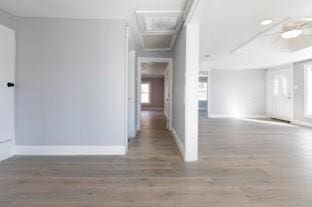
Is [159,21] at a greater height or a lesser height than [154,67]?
lesser

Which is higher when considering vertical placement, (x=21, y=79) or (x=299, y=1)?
(x=299, y=1)

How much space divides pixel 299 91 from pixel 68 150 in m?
7.56

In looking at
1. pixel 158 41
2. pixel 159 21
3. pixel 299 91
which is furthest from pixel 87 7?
pixel 299 91

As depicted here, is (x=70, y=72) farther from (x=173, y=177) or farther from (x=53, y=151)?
(x=173, y=177)

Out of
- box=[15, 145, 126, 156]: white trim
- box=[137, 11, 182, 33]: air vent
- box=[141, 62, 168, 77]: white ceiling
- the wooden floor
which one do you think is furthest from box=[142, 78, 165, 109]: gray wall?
box=[15, 145, 126, 156]: white trim

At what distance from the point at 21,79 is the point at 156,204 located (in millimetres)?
2984

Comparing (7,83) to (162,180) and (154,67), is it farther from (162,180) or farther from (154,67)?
(154,67)

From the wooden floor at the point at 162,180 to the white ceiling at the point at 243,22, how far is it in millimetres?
2073

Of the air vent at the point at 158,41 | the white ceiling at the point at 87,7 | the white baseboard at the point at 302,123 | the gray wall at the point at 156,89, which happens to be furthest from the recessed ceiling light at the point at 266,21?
the gray wall at the point at 156,89

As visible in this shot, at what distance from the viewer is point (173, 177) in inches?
104

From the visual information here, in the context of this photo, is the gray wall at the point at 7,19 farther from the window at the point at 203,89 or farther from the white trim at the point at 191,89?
the window at the point at 203,89

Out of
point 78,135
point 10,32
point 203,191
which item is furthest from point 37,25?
point 203,191

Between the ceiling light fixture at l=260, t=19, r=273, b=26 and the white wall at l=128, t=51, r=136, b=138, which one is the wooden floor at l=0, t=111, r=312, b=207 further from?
the ceiling light fixture at l=260, t=19, r=273, b=26

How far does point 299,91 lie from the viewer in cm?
753
